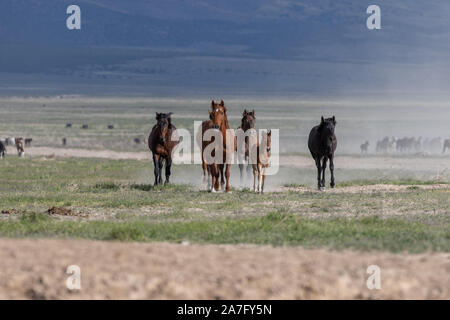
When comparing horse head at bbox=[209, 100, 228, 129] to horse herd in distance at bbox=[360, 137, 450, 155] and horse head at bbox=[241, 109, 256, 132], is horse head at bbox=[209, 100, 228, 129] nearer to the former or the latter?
horse head at bbox=[241, 109, 256, 132]

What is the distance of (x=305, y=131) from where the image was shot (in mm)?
78438

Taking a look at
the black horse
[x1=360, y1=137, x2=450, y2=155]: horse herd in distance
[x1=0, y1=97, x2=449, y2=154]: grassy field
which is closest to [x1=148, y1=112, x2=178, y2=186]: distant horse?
the black horse

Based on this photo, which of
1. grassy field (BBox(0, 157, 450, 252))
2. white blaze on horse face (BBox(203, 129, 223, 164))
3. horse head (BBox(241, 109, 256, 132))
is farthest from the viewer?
horse head (BBox(241, 109, 256, 132))

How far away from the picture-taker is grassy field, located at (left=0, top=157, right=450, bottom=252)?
573 inches

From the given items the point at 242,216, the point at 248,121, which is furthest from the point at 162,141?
the point at 242,216

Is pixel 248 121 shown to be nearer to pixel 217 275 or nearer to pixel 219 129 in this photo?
pixel 219 129

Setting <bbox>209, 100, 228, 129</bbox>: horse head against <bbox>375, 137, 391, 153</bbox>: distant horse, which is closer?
<bbox>209, 100, 228, 129</bbox>: horse head

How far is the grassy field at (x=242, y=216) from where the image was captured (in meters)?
14.6

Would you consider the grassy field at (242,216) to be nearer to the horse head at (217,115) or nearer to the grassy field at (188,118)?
the horse head at (217,115)

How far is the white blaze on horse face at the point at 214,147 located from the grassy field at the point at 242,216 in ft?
2.81

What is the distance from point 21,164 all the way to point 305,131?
37.8 m

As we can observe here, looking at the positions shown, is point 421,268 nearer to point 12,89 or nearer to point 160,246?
point 160,246

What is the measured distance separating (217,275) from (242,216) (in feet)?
19.8

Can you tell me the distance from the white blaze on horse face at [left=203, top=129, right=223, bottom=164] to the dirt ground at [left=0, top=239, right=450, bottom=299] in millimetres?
9827
